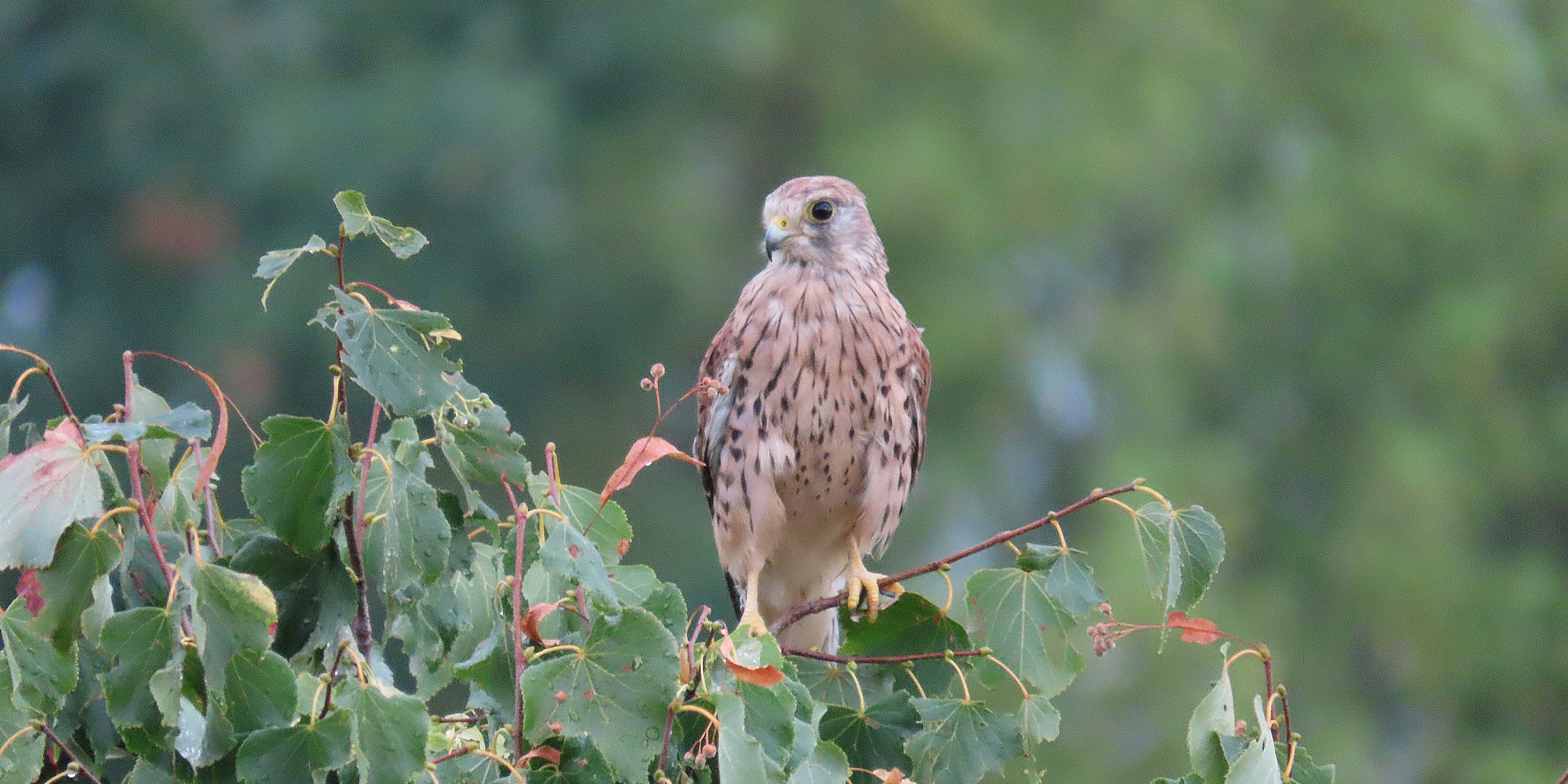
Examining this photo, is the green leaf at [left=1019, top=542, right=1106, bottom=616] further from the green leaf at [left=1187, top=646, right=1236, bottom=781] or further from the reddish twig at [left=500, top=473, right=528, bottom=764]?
the reddish twig at [left=500, top=473, right=528, bottom=764]

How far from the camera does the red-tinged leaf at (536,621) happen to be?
1756 mm

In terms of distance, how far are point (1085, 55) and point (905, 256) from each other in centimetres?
372

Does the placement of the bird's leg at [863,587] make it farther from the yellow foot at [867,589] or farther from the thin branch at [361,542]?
the thin branch at [361,542]

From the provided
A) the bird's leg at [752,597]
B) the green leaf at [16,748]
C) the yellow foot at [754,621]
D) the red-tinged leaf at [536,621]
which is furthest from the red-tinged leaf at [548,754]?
the bird's leg at [752,597]

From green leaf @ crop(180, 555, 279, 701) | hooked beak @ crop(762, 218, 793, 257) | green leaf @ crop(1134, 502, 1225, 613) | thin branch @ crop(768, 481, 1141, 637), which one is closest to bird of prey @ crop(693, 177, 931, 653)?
hooked beak @ crop(762, 218, 793, 257)

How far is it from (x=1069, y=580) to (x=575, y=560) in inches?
25.1

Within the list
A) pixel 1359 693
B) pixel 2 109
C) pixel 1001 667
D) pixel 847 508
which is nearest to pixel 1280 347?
pixel 1359 693

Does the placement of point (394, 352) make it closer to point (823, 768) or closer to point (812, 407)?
point (823, 768)

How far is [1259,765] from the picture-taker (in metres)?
1.71

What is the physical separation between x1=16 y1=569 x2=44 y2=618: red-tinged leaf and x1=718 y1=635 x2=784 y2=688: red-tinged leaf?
63 cm

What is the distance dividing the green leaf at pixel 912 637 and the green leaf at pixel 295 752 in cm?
Result: 76

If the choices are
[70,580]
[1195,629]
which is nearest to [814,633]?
[1195,629]

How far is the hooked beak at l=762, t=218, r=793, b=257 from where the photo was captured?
3.48 metres

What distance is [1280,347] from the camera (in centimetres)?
1445
